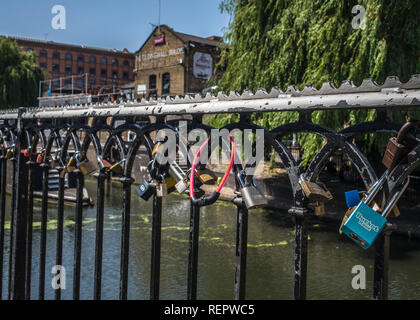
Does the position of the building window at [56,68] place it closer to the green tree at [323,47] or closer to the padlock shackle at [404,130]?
the green tree at [323,47]

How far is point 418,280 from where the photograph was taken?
9.80 m

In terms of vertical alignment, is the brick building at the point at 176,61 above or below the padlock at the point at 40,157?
above

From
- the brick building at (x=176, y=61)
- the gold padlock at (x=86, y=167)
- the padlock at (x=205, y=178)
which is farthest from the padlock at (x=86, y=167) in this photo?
the brick building at (x=176, y=61)

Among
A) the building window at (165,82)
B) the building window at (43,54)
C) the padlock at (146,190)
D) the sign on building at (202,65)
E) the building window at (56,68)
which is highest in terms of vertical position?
the building window at (43,54)

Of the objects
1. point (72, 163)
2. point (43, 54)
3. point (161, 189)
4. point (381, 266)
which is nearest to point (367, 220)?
point (381, 266)

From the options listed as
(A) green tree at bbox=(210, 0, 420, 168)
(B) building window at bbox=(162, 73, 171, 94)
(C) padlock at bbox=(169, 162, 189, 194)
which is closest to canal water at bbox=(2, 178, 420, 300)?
(A) green tree at bbox=(210, 0, 420, 168)

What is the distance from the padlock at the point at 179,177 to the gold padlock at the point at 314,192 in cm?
58

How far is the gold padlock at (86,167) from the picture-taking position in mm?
2723

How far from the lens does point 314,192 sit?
1.61 meters

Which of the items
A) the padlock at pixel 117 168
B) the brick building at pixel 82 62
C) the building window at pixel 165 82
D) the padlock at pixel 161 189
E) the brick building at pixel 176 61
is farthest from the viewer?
the brick building at pixel 82 62

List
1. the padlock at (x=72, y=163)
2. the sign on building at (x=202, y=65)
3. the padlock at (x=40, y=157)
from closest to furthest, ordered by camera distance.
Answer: the padlock at (x=72, y=163)
the padlock at (x=40, y=157)
the sign on building at (x=202, y=65)

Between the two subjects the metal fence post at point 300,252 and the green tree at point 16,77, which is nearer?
the metal fence post at point 300,252

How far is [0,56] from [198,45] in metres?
16.9
